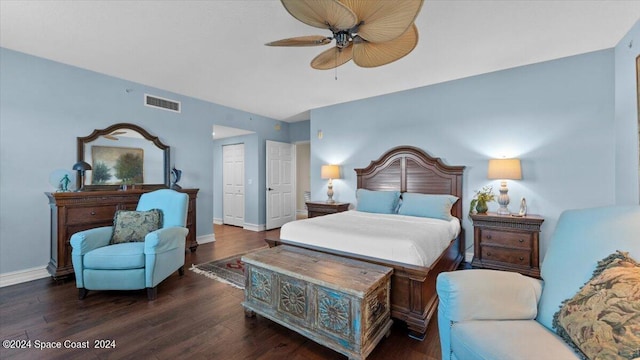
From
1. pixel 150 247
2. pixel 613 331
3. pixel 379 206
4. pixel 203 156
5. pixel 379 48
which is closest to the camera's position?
pixel 613 331

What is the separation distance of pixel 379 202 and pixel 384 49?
2.32 meters

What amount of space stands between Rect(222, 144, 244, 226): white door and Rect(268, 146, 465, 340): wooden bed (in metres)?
3.24

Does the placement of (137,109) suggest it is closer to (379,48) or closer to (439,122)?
(379,48)

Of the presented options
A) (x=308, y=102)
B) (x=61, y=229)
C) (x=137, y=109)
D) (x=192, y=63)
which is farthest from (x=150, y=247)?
(x=308, y=102)

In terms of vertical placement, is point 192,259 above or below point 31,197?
below

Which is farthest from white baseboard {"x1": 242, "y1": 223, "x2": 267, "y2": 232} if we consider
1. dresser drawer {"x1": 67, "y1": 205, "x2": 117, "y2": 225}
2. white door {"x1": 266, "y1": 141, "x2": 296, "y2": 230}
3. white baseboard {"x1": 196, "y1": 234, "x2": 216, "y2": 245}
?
dresser drawer {"x1": 67, "y1": 205, "x2": 117, "y2": 225}

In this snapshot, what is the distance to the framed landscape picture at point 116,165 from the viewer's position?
3627 mm

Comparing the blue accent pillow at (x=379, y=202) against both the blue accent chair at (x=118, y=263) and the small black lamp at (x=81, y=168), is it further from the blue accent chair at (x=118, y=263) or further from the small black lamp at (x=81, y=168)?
the small black lamp at (x=81, y=168)

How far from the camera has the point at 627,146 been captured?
2.61 meters

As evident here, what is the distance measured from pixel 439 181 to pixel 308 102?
271 cm

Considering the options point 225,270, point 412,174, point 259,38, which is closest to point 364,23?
point 259,38

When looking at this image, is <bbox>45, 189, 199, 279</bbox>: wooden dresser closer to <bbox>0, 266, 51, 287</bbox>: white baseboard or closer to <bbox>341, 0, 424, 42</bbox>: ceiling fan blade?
<bbox>0, 266, 51, 287</bbox>: white baseboard

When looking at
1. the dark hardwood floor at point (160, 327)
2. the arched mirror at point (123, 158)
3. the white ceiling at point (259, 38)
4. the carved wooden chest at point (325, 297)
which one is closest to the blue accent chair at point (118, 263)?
the dark hardwood floor at point (160, 327)

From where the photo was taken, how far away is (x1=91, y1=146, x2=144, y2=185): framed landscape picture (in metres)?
3.63
